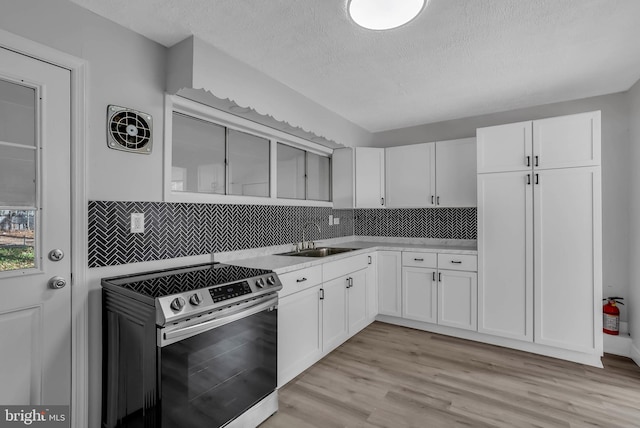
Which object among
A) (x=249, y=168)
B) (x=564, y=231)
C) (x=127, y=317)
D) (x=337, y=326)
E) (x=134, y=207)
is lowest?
(x=337, y=326)

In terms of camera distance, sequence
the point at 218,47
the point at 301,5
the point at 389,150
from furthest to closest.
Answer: the point at 389,150 < the point at 218,47 < the point at 301,5

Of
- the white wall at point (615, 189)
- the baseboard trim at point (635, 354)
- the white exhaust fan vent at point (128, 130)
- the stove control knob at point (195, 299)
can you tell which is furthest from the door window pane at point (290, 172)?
the baseboard trim at point (635, 354)

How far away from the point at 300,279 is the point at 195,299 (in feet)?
3.26

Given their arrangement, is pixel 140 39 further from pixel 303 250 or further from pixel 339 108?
pixel 303 250

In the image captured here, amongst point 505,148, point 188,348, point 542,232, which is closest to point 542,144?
point 505,148

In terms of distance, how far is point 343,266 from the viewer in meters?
2.97

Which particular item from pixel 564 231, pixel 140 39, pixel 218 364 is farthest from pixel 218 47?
pixel 564 231

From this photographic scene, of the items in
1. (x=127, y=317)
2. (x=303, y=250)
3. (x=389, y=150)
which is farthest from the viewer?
(x=389, y=150)

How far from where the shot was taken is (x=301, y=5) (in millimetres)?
1704

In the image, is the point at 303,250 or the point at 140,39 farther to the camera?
the point at 303,250

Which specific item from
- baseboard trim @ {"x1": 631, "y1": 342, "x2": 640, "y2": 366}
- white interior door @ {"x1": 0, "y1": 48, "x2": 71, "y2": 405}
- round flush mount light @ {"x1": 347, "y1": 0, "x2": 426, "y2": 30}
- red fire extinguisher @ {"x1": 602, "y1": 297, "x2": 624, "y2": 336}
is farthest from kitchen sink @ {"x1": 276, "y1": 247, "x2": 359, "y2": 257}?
baseboard trim @ {"x1": 631, "y1": 342, "x2": 640, "y2": 366}

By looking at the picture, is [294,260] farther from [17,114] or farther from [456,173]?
[456,173]

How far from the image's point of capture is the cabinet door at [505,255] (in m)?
2.88

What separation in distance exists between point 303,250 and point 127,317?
6.22ft
